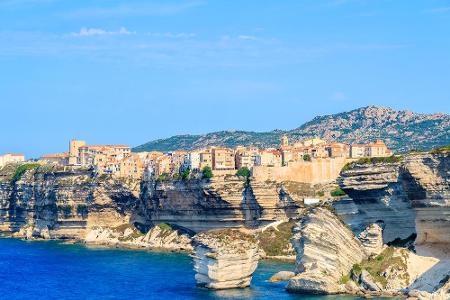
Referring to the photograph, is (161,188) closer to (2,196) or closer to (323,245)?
(2,196)

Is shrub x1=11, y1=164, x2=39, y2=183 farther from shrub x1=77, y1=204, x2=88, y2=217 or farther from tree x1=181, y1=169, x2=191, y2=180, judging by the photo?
tree x1=181, y1=169, x2=191, y2=180

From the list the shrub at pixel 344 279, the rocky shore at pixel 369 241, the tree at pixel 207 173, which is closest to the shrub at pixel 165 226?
the tree at pixel 207 173

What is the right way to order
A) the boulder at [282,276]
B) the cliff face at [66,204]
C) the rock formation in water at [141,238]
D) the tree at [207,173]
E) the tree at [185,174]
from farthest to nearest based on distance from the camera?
the cliff face at [66,204] → the tree at [185,174] → the rock formation in water at [141,238] → the tree at [207,173] → the boulder at [282,276]

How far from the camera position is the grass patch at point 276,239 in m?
62.2

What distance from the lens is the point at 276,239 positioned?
2506 inches

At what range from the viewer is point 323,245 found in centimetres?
4416

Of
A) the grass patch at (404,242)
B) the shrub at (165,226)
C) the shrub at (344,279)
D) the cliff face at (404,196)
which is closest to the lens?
the cliff face at (404,196)

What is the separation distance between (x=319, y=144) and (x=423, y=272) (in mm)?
44155

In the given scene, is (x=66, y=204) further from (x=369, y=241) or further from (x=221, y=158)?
(x=369, y=241)

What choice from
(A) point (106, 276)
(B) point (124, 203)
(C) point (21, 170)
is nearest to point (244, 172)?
(B) point (124, 203)

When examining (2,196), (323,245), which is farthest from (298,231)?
(2,196)

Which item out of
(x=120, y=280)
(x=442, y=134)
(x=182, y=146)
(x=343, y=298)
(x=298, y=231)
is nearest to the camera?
(x=343, y=298)

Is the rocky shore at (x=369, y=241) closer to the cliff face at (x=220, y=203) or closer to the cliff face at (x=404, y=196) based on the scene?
the cliff face at (x=404, y=196)

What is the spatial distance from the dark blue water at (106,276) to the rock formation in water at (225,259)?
64cm
